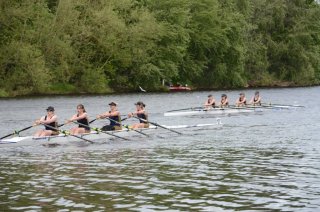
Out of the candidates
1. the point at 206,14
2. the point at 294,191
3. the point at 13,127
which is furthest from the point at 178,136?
the point at 206,14

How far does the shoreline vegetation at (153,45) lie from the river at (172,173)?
32437 mm

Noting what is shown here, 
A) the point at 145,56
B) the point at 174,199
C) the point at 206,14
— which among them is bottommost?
the point at 174,199

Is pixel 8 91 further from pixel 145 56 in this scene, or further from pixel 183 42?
pixel 183 42

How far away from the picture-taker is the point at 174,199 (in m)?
15.4

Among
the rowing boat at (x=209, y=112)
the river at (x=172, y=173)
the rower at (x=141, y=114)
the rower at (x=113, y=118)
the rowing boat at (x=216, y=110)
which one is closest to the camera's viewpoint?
the river at (x=172, y=173)

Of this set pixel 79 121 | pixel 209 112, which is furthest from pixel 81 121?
pixel 209 112

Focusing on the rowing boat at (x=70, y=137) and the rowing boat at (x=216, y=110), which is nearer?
the rowing boat at (x=70, y=137)

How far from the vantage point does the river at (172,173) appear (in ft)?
49.2

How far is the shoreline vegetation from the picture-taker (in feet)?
209

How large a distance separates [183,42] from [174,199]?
63.5 meters

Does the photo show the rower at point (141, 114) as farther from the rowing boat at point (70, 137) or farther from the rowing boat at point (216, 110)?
the rowing boat at point (216, 110)

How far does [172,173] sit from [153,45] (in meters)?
55.9

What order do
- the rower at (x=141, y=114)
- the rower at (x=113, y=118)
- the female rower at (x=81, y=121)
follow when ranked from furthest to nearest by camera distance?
the rower at (x=141, y=114) < the rower at (x=113, y=118) < the female rower at (x=81, y=121)

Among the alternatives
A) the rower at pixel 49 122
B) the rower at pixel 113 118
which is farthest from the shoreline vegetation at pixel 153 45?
the rower at pixel 49 122
